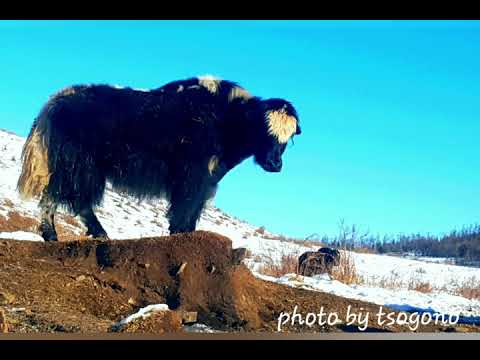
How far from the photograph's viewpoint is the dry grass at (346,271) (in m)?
6.94

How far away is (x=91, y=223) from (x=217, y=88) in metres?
1.92

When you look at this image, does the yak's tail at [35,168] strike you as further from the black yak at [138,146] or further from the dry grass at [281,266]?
the dry grass at [281,266]

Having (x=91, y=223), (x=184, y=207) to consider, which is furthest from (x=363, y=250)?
(x=91, y=223)

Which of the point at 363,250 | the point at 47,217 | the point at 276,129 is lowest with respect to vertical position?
the point at 47,217

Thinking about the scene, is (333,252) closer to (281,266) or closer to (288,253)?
(281,266)

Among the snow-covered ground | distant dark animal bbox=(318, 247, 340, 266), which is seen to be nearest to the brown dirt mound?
the snow-covered ground

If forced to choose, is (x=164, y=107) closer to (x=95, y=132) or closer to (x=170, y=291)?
(x=95, y=132)

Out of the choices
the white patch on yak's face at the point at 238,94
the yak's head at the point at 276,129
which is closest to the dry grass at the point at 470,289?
the yak's head at the point at 276,129

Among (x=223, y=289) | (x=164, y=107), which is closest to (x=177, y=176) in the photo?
(x=164, y=107)

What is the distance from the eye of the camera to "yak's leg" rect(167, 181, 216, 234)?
22.5ft

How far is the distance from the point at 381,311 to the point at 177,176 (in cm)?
263

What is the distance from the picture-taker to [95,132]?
6.93m

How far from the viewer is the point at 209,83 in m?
7.27
